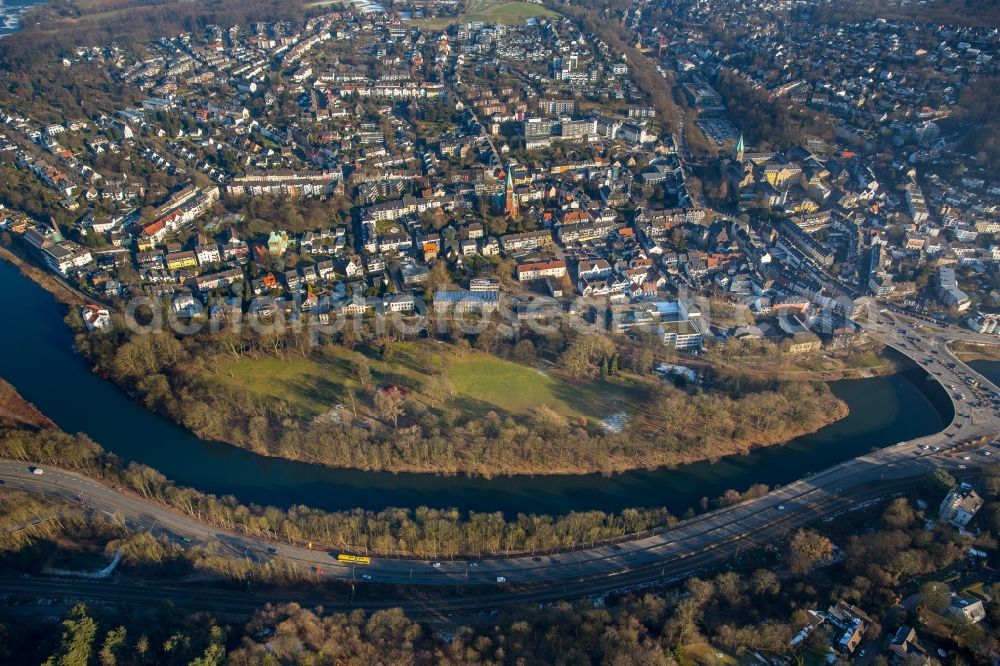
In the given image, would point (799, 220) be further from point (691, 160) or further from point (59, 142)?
point (59, 142)

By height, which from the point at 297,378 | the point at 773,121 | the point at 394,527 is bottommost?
the point at 394,527

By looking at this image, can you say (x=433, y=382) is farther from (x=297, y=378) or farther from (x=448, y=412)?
(x=297, y=378)

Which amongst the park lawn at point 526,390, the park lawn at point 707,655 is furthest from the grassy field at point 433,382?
the park lawn at point 707,655

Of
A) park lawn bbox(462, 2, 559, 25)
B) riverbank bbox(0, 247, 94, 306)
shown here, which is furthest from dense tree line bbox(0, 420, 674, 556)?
park lawn bbox(462, 2, 559, 25)

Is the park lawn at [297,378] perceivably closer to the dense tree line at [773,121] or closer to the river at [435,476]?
the river at [435,476]

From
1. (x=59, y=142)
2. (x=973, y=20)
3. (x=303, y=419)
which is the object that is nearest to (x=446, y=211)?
(x=303, y=419)

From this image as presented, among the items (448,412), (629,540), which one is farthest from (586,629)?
(448,412)
